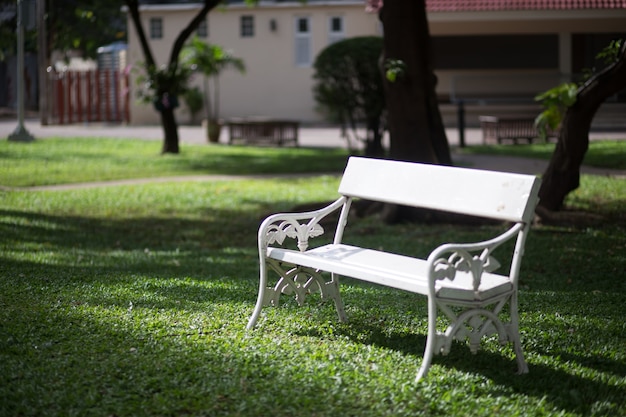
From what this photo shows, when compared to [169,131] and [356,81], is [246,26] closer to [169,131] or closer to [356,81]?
[169,131]

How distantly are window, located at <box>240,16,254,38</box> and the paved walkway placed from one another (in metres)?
4.47

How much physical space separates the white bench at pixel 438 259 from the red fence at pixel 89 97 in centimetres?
2796

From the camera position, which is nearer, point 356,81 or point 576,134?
point 576,134

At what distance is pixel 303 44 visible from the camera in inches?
1367

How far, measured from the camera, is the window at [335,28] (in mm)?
34281

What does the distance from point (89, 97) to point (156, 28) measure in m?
3.55

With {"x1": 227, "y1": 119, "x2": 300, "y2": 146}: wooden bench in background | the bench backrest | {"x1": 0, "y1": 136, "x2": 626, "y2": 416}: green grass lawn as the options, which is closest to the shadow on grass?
{"x1": 0, "y1": 136, "x2": 626, "y2": 416}: green grass lawn

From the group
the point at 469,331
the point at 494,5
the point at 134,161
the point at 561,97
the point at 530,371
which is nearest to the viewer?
the point at 469,331

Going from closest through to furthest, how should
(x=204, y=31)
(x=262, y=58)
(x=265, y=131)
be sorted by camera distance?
1. (x=265, y=131)
2. (x=262, y=58)
3. (x=204, y=31)

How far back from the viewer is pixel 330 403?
4.71m

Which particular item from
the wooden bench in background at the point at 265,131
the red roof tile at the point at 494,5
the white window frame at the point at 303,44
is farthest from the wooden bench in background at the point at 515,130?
the white window frame at the point at 303,44

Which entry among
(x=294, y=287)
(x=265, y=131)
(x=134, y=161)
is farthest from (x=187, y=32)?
(x=294, y=287)

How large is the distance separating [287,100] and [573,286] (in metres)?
27.4

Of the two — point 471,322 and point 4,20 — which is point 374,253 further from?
point 4,20
